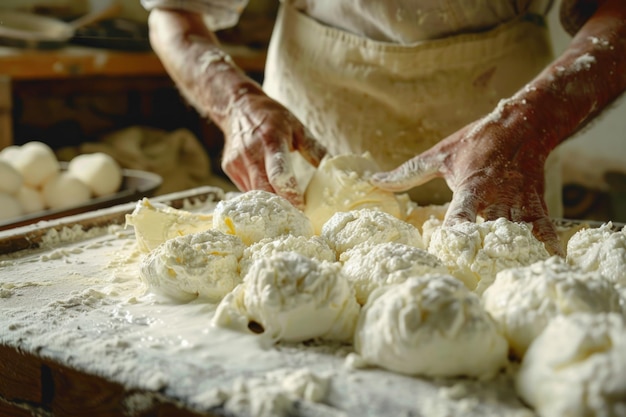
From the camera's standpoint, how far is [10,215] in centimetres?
231

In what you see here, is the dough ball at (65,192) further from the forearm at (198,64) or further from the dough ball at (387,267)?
the dough ball at (387,267)

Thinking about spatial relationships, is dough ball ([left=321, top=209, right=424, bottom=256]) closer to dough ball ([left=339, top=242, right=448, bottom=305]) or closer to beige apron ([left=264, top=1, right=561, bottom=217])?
dough ball ([left=339, top=242, right=448, bottom=305])

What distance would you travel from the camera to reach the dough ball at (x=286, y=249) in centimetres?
106

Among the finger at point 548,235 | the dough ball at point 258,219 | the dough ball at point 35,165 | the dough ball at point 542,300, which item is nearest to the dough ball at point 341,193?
the dough ball at point 258,219

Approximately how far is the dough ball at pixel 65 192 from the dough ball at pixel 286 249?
160 cm

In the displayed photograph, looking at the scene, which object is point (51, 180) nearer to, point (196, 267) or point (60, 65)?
point (60, 65)

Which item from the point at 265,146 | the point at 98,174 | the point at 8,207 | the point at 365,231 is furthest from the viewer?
the point at 98,174

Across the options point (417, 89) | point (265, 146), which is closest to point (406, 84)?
point (417, 89)

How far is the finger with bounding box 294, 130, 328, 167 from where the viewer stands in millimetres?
1554

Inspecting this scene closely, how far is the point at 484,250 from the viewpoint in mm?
1016

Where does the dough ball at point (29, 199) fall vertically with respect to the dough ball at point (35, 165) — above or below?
below

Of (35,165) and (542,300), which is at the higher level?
(542,300)

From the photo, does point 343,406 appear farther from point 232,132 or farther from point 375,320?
point 232,132

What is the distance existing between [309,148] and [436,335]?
850mm
